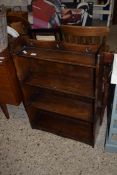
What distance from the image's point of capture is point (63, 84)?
1.38 m

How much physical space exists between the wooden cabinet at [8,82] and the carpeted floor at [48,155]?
33 centimetres

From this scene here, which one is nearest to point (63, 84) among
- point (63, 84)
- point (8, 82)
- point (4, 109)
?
point (63, 84)

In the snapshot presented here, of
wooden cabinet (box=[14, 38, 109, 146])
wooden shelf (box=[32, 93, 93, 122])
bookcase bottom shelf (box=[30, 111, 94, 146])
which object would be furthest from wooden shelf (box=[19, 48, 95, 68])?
bookcase bottom shelf (box=[30, 111, 94, 146])

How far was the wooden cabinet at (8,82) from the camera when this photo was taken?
1.44 meters

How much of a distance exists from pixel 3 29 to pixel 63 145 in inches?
42.3

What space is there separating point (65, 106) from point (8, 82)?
1.70 ft

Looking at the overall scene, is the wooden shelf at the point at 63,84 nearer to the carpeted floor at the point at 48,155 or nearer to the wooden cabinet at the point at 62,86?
the wooden cabinet at the point at 62,86

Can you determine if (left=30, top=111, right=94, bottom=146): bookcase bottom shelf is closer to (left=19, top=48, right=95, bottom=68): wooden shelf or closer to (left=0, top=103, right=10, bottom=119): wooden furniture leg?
(left=0, top=103, right=10, bottom=119): wooden furniture leg

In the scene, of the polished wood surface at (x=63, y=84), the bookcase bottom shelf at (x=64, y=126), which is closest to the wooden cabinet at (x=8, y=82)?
the polished wood surface at (x=63, y=84)

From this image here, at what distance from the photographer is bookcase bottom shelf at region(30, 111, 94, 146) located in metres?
1.63

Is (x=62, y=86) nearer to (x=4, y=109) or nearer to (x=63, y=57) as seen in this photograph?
(x=63, y=57)

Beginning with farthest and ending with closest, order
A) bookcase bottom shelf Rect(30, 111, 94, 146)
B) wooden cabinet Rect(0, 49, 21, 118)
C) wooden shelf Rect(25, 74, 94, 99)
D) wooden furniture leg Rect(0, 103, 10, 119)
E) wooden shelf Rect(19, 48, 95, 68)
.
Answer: wooden furniture leg Rect(0, 103, 10, 119) → bookcase bottom shelf Rect(30, 111, 94, 146) → wooden cabinet Rect(0, 49, 21, 118) → wooden shelf Rect(25, 74, 94, 99) → wooden shelf Rect(19, 48, 95, 68)

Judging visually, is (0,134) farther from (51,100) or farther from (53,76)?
(53,76)

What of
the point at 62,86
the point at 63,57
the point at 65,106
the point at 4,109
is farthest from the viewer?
the point at 4,109
